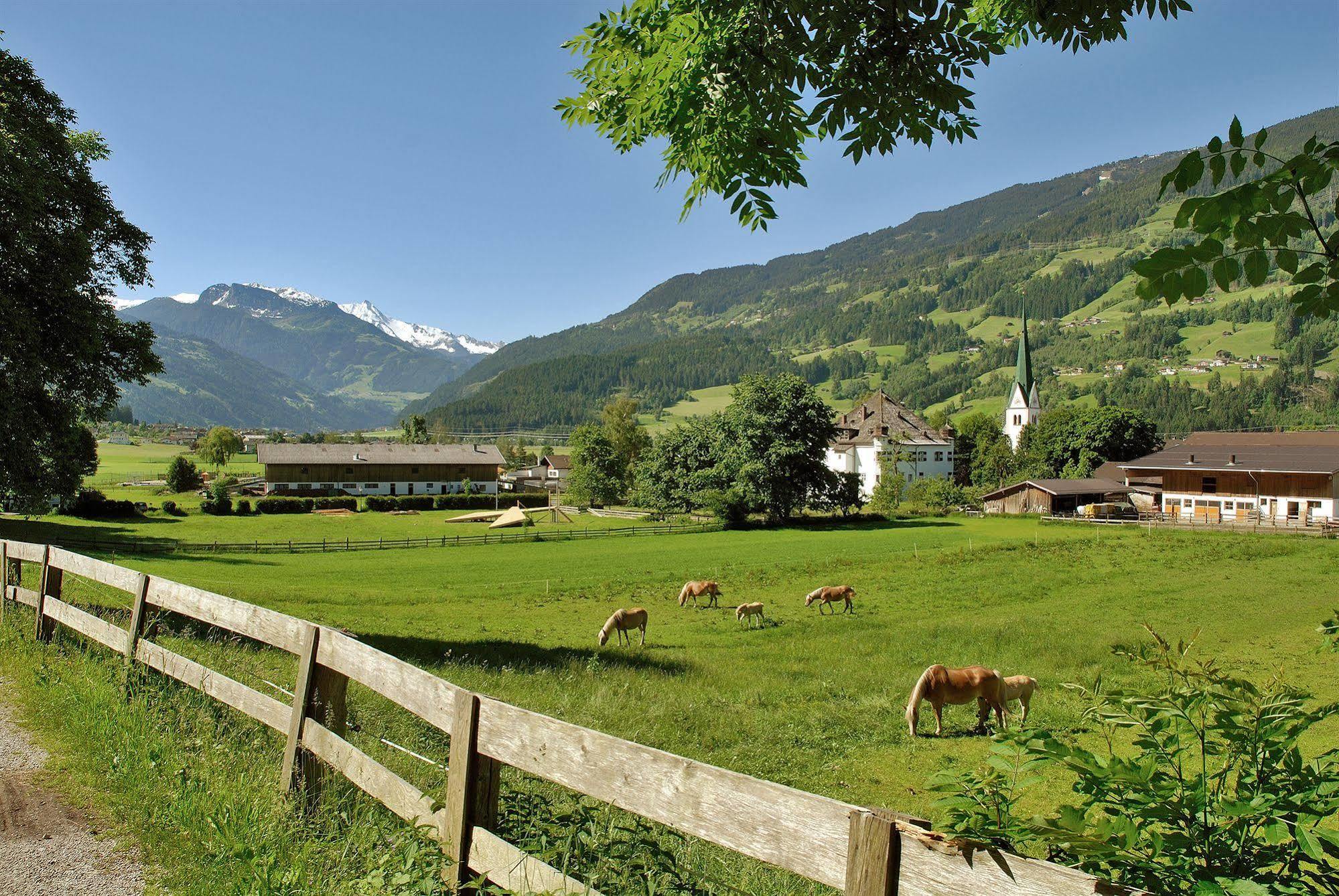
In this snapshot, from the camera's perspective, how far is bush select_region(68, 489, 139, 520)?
6081cm

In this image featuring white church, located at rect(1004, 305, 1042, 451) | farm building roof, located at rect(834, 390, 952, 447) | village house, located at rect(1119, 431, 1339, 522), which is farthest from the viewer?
white church, located at rect(1004, 305, 1042, 451)

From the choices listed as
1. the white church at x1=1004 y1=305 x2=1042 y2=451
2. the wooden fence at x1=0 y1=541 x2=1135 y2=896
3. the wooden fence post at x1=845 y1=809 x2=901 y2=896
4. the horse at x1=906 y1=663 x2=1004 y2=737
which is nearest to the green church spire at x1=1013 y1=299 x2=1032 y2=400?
the white church at x1=1004 y1=305 x2=1042 y2=451

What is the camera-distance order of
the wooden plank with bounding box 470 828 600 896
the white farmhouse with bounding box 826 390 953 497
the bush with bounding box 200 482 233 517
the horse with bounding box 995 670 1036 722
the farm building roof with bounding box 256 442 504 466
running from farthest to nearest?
the white farmhouse with bounding box 826 390 953 497, the farm building roof with bounding box 256 442 504 466, the bush with bounding box 200 482 233 517, the horse with bounding box 995 670 1036 722, the wooden plank with bounding box 470 828 600 896

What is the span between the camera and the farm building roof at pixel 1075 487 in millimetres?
72750

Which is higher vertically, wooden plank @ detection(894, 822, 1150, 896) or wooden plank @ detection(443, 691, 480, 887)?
wooden plank @ detection(894, 822, 1150, 896)

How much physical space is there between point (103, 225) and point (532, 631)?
46.2 ft

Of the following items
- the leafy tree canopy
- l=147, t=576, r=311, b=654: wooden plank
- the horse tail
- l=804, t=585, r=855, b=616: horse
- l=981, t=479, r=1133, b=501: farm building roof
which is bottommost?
l=804, t=585, r=855, b=616: horse

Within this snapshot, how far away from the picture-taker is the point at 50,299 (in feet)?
47.2

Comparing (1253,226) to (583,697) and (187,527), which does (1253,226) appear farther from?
(187,527)

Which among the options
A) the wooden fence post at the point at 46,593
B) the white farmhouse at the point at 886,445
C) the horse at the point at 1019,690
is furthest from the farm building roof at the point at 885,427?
the wooden fence post at the point at 46,593

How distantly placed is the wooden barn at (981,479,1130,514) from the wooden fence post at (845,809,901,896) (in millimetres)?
76671

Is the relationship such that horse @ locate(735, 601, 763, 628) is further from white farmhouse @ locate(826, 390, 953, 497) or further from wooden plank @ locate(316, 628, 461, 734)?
white farmhouse @ locate(826, 390, 953, 497)

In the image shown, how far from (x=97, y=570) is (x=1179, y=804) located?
9.62m

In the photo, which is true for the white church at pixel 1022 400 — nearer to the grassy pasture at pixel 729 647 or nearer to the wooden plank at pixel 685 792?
the grassy pasture at pixel 729 647
